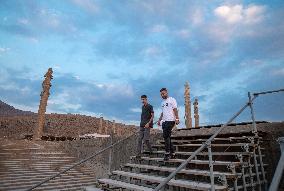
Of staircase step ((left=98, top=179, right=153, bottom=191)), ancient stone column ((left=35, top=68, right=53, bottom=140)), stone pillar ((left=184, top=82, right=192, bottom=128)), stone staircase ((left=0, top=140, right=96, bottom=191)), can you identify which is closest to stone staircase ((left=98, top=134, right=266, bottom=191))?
staircase step ((left=98, top=179, right=153, bottom=191))

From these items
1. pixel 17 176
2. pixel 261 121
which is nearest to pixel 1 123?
pixel 17 176

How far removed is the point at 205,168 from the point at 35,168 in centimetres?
803

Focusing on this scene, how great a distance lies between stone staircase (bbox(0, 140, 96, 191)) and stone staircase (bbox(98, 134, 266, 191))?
2956 millimetres

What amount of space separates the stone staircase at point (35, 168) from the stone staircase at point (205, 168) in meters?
2.96

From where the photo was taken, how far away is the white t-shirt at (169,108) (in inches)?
265

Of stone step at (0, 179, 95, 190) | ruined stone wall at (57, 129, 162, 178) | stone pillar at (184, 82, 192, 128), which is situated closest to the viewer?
stone step at (0, 179, 95, 190)

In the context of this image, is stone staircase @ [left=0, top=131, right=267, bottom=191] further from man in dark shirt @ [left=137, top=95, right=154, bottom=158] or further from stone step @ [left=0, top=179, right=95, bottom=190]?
man in dark shirt @ [left=137, top=95, right=154, bottom=158]

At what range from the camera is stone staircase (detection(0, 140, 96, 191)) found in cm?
966

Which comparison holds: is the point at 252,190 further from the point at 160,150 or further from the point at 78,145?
the point at 78,145

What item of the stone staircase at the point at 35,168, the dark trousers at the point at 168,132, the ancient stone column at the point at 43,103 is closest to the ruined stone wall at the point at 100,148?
the stone staircase at the point at 35,168

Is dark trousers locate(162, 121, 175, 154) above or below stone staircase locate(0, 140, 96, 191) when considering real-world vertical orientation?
above

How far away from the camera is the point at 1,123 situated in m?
33.1

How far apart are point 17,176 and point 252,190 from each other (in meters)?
8.72

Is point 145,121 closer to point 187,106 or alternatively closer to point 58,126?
point 187,106
